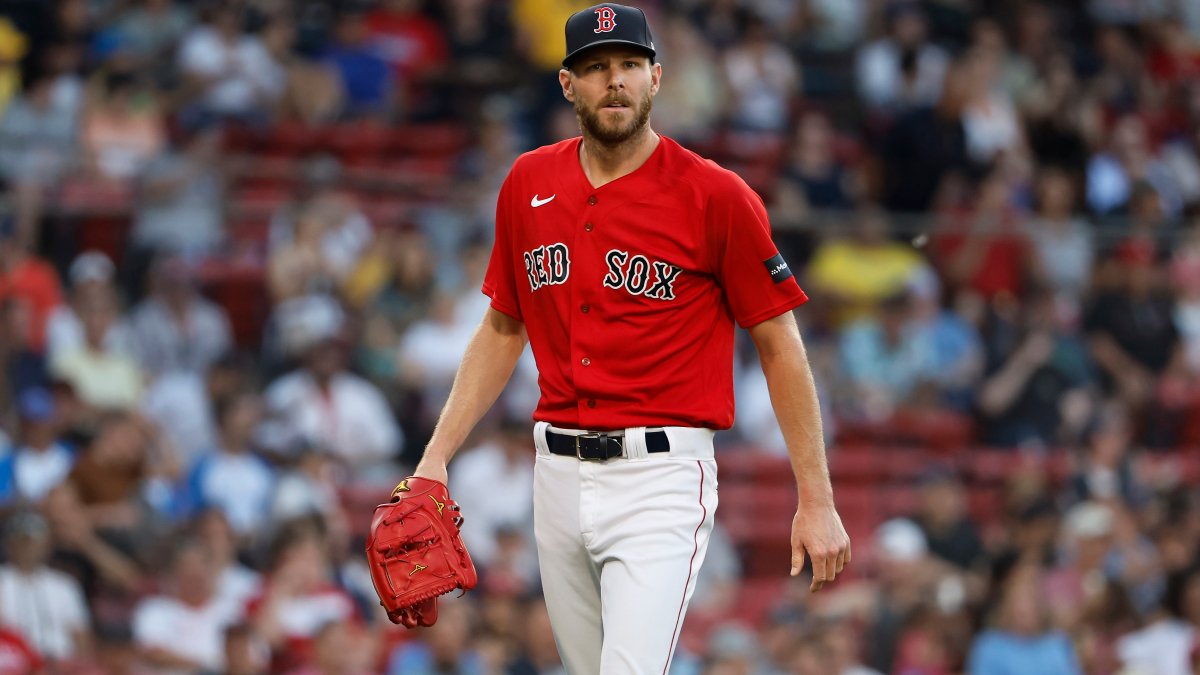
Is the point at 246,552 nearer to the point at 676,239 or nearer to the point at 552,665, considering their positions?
the point at 552,665

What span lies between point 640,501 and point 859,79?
10.7 meters

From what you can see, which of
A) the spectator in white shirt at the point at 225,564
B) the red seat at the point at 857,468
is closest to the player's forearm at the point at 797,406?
the spectator in white shirt at the point at 225,564

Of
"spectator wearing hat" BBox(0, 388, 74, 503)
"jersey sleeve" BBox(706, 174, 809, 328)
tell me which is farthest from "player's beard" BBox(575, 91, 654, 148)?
"spectator wearing hat" BBox(0, 388, 74, 503)

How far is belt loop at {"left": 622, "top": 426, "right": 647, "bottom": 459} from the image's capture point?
14.8 feet

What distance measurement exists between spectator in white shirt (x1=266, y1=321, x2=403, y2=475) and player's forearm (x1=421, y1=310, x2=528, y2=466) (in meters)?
4.86

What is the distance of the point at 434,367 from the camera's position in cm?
1017

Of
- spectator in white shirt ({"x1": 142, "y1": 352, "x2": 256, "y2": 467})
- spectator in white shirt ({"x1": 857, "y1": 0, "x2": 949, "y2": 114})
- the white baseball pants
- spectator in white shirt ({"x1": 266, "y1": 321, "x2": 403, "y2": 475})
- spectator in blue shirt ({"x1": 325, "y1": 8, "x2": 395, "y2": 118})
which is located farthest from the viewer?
spectator in white shirt ({"x1": 857, "y1": 0, "x2": 949, "y2": 114})

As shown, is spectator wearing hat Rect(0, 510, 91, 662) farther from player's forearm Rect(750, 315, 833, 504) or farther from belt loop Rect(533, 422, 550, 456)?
player's forearm Rect(750, 315, 833, 504)

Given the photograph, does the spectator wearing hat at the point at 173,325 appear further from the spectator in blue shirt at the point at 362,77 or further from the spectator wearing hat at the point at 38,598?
the spectator in blue shirt at the point at 362,77

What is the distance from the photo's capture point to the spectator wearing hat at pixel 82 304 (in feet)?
31.3

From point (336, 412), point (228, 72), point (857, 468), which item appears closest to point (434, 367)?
point (336, 412)

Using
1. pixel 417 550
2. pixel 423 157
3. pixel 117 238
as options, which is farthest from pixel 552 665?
pixel 423 157

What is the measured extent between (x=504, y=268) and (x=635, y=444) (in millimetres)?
674

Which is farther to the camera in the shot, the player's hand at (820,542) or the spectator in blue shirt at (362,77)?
the spectator in blue shirt at (362,77)
